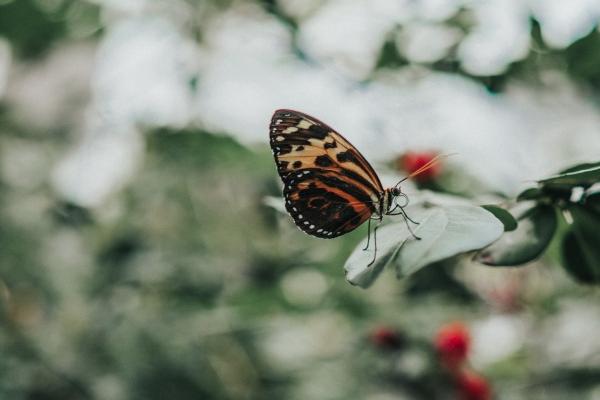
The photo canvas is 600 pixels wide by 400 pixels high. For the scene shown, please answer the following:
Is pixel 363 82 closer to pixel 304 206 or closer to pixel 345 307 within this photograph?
pixel 345 307

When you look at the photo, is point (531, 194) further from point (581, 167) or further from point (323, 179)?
point (323, 179)

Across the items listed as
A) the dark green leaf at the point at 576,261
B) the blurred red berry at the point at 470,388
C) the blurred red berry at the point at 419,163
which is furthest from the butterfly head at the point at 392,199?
the blurred red berry at the point at 470,388

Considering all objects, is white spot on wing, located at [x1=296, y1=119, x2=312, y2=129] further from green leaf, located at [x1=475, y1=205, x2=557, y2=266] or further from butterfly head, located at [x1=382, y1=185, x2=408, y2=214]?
green leaf, located at [x1=475, y1=205, x2=557, y2=266]

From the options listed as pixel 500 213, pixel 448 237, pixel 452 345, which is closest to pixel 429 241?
pixel 448 237

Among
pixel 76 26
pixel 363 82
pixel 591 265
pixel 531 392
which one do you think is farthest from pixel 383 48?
pixel 76 26

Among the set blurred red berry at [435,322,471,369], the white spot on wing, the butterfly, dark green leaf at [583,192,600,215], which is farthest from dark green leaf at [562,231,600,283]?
blurred red berry at [435,322,471,369]

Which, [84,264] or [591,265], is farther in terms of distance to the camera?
[84,264]
